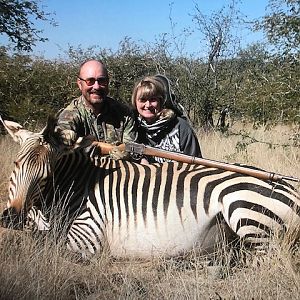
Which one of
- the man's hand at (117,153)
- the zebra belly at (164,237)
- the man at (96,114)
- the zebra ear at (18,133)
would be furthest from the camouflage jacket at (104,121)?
the zebra belly at (164,237)

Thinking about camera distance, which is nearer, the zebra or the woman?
the zebra

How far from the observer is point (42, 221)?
139 inches

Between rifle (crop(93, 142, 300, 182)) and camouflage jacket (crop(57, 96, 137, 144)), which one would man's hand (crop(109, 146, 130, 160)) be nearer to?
rifle (crop(93, 142, 300, 182))

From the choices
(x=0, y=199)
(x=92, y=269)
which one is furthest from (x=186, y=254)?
(x=0, y=199)

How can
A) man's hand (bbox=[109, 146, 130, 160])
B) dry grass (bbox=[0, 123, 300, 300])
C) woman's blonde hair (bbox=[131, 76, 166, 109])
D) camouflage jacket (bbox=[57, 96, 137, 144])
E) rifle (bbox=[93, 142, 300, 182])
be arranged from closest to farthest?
dry grass (bbox=[0, 123, 300, 300]) < rifle (bbox=[93, 142, 300, 182]) < man's hand (bbox=[109, 146, 130, 160]) < camouflage jacket (bbox=[57, 96, 137, 144]) < woman's blonde hair (bbox=[131, 76, 166, 109])

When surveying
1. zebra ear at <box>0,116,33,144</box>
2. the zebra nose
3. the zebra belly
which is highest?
zebra ear at <box>0,116,33,144</box>

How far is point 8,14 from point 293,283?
36.4ft

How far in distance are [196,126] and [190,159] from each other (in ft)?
27.4

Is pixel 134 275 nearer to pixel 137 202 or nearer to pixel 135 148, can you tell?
pixel 137 202

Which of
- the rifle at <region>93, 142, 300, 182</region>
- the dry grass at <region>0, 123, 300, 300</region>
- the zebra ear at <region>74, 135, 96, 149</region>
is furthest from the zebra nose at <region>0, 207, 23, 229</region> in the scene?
the rifle at <region>93, 142, 300, 182</region>

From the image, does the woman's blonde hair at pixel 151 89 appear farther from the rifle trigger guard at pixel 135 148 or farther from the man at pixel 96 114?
the rifle trigger guard at pixel 135 148

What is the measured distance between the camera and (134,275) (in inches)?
128

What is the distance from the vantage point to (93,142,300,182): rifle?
3441 millimetres

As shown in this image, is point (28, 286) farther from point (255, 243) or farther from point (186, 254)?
point (255, 243)
